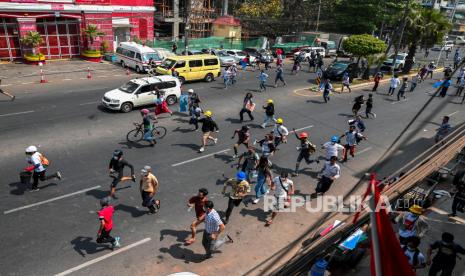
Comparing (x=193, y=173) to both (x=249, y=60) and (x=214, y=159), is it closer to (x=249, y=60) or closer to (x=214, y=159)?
(x=214, y=159)

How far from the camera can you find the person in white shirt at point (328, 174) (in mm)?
11359

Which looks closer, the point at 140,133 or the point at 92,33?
the point at 140,133

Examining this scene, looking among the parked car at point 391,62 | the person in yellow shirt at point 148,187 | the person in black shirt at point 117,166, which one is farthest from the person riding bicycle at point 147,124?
the parked car at point 391,62

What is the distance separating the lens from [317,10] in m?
56.2

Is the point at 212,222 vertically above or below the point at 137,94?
below

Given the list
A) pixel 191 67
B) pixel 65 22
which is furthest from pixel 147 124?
pixel 65 22

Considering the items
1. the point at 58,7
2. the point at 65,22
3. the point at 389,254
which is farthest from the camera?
the point at 65,22

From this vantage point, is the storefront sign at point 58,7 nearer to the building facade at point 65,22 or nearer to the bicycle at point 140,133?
the building facade at point 65,22

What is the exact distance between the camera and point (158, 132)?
1631cm

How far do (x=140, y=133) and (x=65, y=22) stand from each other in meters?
21.7

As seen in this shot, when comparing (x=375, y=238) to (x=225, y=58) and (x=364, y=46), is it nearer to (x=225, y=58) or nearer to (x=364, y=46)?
(x=364, y=46)

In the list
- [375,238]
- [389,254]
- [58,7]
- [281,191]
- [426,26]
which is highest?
[426,26]

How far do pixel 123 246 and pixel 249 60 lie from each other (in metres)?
28.2

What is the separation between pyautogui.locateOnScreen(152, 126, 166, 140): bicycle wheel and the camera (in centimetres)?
1625
